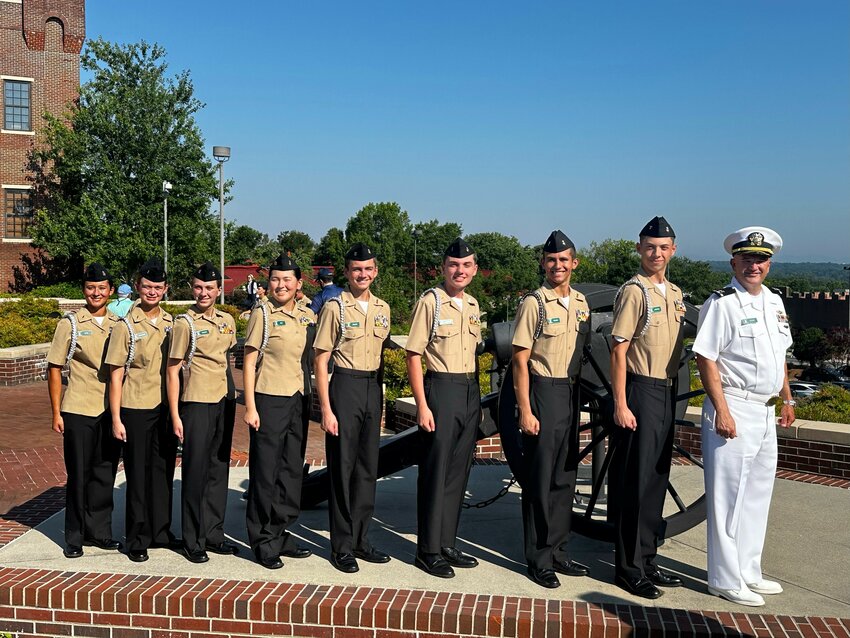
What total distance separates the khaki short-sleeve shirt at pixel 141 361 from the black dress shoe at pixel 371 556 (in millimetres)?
1378

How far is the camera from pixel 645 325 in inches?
169

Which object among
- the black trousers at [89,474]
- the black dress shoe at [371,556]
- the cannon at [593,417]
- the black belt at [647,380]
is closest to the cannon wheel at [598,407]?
the cannon at [593,417]

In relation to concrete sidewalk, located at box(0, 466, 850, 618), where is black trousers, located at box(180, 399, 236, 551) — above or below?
above

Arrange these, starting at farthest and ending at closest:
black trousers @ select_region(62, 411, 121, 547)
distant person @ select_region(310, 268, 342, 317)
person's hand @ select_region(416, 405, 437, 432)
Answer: distant person @ select_region(310, 268, 342, 317) < black trousers @ select_region(62, 411, 121, 547) < person's hand @ select_region(416, 405, 437, 432)

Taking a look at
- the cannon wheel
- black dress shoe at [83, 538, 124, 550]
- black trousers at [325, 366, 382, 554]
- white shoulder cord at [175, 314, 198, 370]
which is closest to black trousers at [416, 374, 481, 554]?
the cannon wheel

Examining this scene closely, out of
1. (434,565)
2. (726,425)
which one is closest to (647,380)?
(726,425)

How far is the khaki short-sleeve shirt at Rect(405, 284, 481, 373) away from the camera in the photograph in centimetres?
451

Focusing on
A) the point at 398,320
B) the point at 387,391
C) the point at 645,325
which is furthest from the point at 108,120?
the point at 645,325

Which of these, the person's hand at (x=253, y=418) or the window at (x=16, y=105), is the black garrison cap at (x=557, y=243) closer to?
the person's hand at (x=253, y=418)

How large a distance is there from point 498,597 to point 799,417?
480 centimetres

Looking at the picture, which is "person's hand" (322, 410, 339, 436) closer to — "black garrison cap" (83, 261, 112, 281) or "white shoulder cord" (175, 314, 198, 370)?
"white shoulder cord" (175, 314, 198, 370)

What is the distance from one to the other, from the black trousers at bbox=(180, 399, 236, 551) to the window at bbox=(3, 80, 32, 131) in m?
29.4

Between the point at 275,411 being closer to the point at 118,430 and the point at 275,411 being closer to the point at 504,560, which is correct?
the point at 118,430

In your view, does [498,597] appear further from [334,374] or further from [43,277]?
[43,277]
